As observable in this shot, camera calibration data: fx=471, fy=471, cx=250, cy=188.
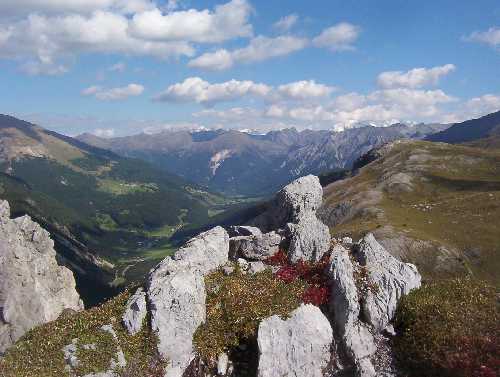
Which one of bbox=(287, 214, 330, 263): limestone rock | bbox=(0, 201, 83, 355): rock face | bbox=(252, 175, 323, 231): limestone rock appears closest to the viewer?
bbox=(287, 214, 330, 263): limestone rock

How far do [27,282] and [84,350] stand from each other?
77.8 meters

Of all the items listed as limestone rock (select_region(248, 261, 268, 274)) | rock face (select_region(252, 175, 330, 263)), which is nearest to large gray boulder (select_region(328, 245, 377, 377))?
rock face (select_region(252, 175, 330, 263))

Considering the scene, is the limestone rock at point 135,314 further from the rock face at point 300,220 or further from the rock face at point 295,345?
the rock face at point 300,220

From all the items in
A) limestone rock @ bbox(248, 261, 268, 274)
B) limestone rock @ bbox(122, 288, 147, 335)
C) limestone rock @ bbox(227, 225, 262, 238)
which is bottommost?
limestone rock @ bbox(122, 288, 147, 335)

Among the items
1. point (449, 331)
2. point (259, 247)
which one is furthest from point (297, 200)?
point (449, 331)

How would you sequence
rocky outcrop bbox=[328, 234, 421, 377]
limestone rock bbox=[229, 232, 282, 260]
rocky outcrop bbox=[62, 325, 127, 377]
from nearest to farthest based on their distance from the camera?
rocky outcrop bbox=[62, 325, 127, 377]
rocky outcrop bbox=[328, 234, 421, 377]
limestone rock bbox=[229, 232, 282, 260]

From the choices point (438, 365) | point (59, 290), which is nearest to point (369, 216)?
point (59, 290)

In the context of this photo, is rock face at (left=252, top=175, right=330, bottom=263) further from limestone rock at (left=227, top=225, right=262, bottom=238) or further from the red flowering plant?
limestone rock at (left=227, top=225, right=262, bottom=238)

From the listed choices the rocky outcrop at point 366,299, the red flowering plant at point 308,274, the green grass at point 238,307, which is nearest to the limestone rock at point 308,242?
the red flowering plant at point 308,274

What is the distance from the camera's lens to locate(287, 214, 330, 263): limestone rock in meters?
37.9

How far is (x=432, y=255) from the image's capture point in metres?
79.3

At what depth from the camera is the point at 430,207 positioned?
11625 centimetres

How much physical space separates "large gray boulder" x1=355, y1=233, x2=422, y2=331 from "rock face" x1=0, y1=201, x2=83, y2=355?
224 feet

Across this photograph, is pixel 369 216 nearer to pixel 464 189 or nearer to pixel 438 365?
pixel 464 189
